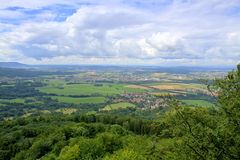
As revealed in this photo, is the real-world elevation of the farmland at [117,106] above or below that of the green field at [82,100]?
above

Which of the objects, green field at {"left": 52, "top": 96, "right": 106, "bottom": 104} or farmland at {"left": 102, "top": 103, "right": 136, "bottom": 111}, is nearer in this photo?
farmland at {"left": 102, "top": 103, "right": 136, "bottom": 111}

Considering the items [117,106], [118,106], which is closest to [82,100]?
[117,106]

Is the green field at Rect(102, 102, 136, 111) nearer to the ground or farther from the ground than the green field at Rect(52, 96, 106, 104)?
farther from the ground

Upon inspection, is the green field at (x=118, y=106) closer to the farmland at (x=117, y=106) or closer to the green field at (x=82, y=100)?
the farmland at (x=117, y=106)

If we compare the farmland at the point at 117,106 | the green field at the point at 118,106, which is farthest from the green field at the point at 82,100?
the farmland at the point at 117,106

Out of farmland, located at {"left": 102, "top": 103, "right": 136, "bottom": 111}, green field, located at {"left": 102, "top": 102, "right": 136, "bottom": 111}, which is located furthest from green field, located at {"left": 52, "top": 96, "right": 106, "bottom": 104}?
farmland, located at {"left": 102, "top": 103, "right": 136, "bottom": 111}

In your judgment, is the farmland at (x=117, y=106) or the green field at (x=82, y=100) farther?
the green field at (x=82, y=100)

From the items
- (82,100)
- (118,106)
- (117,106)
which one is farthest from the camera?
(82,100)

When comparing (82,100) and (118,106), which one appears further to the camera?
(82,100)

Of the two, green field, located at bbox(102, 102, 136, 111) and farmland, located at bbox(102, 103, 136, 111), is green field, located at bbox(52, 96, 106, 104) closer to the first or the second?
green field, located at bbox(102, 102, 136, 111)

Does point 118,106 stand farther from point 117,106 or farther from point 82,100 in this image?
point 82,100

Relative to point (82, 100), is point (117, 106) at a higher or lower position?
higher

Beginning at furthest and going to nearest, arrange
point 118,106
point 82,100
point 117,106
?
point 82,100 < point 117,106 < point 118,106

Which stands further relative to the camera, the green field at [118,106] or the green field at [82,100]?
the green field at [82,100]
